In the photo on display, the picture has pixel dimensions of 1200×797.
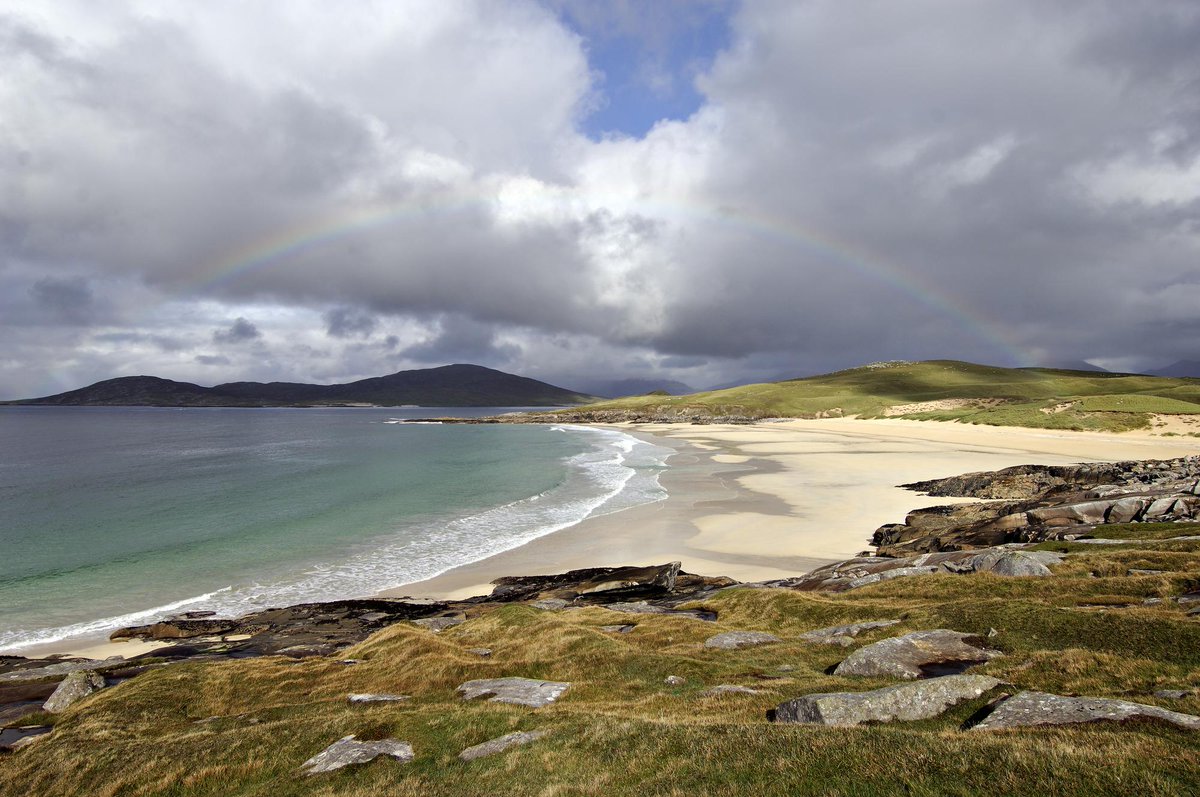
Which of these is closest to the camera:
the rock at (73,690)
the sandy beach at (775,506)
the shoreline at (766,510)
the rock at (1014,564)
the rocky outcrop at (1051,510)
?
the rock at (73,690)

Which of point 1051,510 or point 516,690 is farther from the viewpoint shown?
point 1051,510

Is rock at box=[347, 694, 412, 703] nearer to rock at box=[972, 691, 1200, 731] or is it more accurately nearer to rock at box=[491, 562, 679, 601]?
rock at box=[972, 691, 1200, 731]

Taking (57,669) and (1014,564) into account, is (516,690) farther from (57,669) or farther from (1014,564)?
(1014,564)

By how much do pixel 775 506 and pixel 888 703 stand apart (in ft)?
147

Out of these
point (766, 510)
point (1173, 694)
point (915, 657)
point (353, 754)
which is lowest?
point (766, 510)

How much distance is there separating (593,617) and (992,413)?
14448 centimetres

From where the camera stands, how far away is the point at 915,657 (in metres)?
15.1

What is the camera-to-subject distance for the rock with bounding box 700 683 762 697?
14.7 meters

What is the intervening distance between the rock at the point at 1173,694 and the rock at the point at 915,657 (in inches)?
150

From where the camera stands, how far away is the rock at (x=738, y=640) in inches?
786

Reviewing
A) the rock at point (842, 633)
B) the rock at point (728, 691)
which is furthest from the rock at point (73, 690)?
the rock at point (842, 633)

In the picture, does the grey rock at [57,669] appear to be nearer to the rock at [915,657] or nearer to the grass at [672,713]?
the grass at [672,713]

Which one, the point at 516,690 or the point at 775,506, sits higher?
the point at 516,690

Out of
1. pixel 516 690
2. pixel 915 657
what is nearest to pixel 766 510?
pixel 915 657
